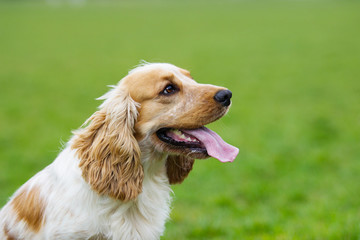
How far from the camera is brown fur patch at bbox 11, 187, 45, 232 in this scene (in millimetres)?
3271

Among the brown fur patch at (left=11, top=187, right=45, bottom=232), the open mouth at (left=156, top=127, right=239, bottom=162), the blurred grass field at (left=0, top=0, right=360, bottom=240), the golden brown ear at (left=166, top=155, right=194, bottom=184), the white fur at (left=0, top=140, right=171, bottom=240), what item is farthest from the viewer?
the blurred grass field at (left=0, top=0, right=360, bottom=240)

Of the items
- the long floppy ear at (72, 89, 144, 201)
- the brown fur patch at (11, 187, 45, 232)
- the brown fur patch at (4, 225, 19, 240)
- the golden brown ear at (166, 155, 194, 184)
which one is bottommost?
the brown fur patch at (4, 225, 19, 240)

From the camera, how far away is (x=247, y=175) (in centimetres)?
632

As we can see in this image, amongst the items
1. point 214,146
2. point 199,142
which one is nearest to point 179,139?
point 199,142

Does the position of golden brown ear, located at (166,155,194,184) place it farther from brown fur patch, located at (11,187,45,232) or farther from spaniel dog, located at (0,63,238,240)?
brown fur patch, located at (11,187,45,232)

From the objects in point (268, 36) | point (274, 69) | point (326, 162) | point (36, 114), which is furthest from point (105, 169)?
point (268, 36)

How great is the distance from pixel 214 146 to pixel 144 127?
1.99 ft

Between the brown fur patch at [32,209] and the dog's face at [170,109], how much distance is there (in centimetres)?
96

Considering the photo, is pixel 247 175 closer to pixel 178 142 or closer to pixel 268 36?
pixel 178 142

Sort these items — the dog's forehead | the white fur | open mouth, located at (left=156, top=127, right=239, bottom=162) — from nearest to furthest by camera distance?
the white fur → open mouth, located at (left=156, top=127, right=239, bottom=162) → the dog's forehead

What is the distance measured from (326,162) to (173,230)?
308cm

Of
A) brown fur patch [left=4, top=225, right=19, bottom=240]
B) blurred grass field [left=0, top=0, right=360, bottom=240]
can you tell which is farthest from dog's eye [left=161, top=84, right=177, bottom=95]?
blurred grass field [left=0, top=0, right=360, bottom=240]

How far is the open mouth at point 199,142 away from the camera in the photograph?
3.37 metres

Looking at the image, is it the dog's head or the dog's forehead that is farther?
the dog's forehead
